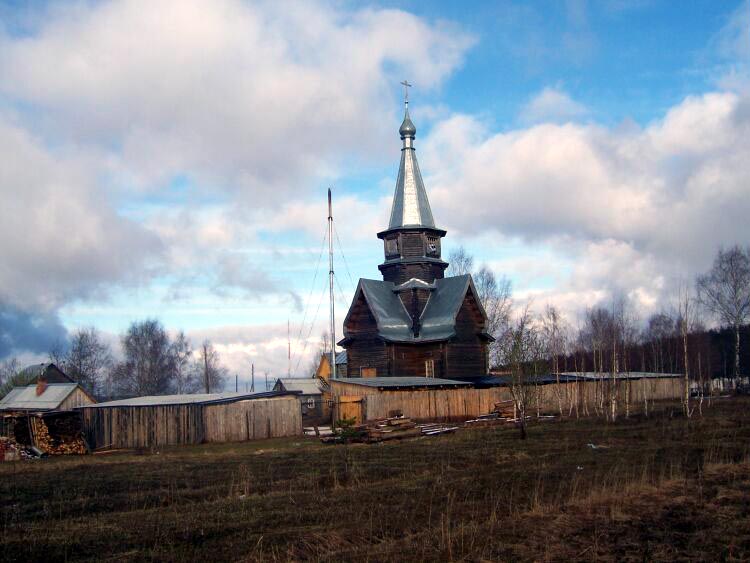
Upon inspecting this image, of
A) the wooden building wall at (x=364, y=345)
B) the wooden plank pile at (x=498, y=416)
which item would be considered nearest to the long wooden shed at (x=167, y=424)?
the wooden plank pile at (x=498, y=416)

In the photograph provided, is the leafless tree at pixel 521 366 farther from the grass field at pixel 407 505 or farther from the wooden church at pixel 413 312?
the wooden church at pixel 413 312

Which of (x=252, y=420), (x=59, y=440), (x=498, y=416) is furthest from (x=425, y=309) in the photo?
(x=59, y=440)

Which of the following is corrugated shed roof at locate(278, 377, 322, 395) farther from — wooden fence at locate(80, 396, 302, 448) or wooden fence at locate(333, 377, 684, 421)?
wooden fence at locate(80, 396, 302, 448)

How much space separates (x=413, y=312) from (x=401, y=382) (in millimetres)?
Result: 8929

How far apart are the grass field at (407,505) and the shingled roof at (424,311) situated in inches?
828

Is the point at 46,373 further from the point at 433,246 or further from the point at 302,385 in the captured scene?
the point at 433,246

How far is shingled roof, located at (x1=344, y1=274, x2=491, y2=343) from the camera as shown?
147 feet

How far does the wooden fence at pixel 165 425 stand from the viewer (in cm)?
3238

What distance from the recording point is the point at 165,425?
3250 centimetres

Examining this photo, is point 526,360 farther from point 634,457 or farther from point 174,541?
point 174,541

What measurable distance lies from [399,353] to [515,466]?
26.8 metres

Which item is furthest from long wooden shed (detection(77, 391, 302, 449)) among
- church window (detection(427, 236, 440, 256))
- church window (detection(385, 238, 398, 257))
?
church window (detection(427, 236, 440, 256))

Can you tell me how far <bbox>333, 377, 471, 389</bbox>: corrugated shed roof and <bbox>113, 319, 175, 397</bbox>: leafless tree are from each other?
5278cm

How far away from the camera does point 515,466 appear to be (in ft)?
60.3
